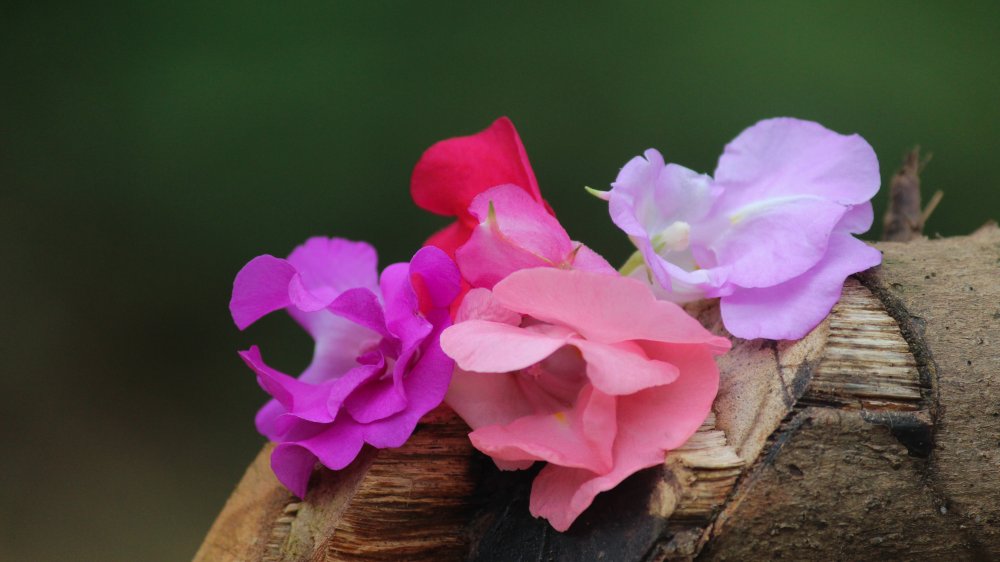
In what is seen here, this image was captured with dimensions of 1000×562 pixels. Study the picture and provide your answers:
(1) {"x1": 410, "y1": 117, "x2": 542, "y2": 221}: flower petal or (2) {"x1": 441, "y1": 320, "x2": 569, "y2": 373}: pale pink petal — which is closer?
(2) {"x1": 441, "y1": 320, "x2": 569, "y2": 373}: pale pink petal

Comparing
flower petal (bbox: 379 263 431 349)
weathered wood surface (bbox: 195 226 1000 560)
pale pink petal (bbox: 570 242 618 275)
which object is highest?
pale pink petal (bbox: 570 242 618 275)

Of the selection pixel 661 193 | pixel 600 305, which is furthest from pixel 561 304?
pixel 661 193

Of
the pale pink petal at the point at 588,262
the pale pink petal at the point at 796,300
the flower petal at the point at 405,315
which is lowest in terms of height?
the pale pink petal at the point at 796,300

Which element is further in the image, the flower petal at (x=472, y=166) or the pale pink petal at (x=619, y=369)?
the flower petal at (x=472, y=166)

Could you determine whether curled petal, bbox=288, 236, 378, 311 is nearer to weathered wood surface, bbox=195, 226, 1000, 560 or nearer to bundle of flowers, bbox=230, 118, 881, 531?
bundle of flowers, bbox=230, 118, 881, 531

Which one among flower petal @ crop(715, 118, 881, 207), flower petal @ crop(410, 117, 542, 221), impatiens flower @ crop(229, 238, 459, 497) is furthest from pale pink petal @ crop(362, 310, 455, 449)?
flower petal @ crop(715, 118, 881, 207)

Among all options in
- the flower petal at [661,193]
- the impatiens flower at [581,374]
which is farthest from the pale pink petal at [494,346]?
the flower petal at [661,193]

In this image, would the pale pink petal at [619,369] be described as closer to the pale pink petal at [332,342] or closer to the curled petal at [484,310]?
the curled petal at [484,310]
